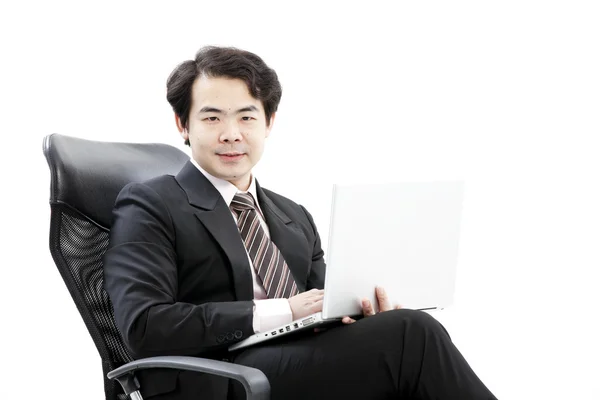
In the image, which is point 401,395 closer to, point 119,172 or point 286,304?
point 286,304

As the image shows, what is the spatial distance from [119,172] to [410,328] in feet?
3.45

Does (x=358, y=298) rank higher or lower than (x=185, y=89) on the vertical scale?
lower

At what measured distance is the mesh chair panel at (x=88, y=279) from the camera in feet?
8.80

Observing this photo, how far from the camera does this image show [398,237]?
98.3 inches

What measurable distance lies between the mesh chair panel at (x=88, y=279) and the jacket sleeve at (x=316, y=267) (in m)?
0.67

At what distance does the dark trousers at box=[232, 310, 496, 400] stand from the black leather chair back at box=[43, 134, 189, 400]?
1.74 ft

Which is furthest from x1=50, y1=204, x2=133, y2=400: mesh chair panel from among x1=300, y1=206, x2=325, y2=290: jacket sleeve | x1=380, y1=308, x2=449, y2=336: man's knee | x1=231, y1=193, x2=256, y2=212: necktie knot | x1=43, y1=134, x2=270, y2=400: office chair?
x1=380, y1=308, x2=449, y2=336: man's knee

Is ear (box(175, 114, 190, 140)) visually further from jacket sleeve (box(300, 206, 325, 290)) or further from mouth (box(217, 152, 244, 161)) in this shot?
jacket sleeve (box(300, 206, 325, 290))

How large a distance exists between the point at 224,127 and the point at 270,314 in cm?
61

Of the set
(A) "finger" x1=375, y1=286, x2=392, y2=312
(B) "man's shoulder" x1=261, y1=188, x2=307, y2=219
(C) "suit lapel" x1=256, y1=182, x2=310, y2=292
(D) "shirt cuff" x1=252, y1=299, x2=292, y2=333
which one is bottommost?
(D) "shirt cuff" x1=252, y1=299, x2=292, y2=333

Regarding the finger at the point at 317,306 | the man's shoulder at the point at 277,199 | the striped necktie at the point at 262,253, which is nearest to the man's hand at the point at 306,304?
the finger at the point at 317,306

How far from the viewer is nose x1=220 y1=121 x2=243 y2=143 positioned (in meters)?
2.81

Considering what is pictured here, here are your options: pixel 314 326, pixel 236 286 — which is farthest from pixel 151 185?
pixel 314 326

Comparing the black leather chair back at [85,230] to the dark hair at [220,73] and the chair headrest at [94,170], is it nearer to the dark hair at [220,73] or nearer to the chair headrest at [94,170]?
the chair headrest at [94,170]
